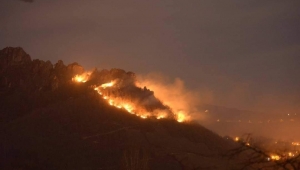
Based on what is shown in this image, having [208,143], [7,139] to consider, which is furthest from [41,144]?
[208,143]

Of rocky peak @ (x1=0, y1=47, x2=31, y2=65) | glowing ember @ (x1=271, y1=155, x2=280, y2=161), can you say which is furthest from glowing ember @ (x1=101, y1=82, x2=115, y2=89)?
glowing ember @ (x1=271, y1=155, x2=280, y2=161)

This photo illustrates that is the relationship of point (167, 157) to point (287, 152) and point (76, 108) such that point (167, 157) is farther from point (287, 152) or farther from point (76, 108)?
point (287, 152)

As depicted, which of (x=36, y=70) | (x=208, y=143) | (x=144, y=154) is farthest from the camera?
(x=36, y=70)

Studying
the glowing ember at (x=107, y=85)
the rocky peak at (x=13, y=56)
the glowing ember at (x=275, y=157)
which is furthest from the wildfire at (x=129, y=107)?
the glowing ember at (x=275, y=157)

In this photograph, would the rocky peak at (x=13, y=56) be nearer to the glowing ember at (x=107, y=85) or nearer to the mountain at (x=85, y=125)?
the mountain at (x=85, y=125)

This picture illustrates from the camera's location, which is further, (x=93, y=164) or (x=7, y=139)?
(x=7, y=139)

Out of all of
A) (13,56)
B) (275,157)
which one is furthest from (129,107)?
(275,157)

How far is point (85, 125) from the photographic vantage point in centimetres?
5269

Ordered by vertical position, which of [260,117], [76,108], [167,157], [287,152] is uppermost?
[260,117]

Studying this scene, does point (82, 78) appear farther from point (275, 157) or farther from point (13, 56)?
point (275, 157)

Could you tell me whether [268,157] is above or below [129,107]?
below

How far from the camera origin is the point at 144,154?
42688 mm

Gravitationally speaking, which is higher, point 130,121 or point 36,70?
point 36,70

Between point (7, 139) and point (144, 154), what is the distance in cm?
1635
